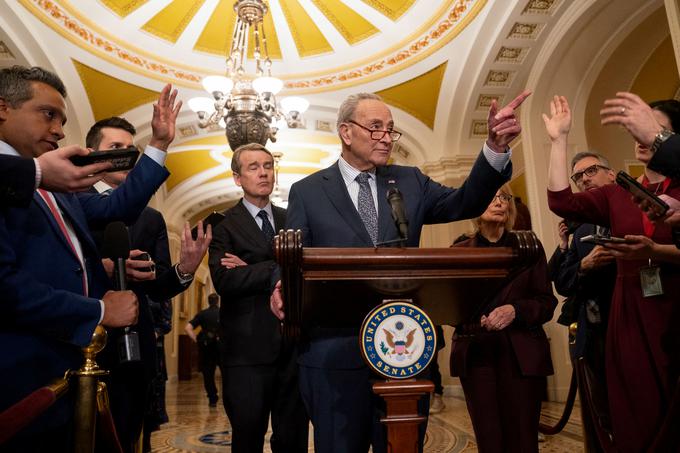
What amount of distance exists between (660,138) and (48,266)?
175cm

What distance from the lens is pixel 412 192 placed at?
1739 millimetres

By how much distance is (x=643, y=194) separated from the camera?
160 cm

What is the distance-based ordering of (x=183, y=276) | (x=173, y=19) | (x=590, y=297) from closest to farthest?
(x=183, y=276) < (x=590, y=297) < (x=173, y=19)

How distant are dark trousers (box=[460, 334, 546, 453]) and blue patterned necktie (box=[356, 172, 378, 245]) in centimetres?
88

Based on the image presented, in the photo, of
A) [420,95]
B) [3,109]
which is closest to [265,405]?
[3,109]

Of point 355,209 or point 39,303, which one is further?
point 355,209

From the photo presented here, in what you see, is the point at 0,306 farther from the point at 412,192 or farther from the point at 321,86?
the point at 321,86

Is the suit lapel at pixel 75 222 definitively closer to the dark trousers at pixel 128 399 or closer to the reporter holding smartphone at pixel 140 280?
the reporter holding smartphone at pixel 140 280

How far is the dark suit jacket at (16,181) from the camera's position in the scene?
1.21 meters

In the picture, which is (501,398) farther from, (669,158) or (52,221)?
(52,221)

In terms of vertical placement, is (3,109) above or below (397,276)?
above

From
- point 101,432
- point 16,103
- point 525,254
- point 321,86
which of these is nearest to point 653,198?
point 525,254

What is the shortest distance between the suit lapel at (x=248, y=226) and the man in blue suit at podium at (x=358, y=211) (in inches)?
25.5

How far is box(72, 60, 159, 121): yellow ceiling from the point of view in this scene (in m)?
7.59
